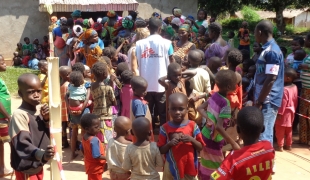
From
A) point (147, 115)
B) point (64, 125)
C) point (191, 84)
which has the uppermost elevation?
point (191, 84)

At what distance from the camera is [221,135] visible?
3768 millimetres

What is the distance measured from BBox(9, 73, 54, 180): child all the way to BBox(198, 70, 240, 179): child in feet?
5.32

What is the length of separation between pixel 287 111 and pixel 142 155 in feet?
10.6

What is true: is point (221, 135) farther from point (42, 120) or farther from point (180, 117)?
point (42, 120)

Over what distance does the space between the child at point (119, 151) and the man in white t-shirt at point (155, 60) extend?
1.40 meters

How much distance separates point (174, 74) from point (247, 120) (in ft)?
6.08

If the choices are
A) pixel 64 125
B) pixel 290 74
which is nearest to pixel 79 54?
pixel 64 125

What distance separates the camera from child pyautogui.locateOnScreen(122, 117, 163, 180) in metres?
3.57

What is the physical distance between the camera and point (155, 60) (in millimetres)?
5293

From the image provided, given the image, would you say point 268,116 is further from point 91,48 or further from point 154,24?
point 91,48

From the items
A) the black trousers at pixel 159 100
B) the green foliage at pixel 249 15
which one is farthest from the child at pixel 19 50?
the green foliage at pixel 249 15

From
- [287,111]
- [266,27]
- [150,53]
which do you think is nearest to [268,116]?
[266,27]

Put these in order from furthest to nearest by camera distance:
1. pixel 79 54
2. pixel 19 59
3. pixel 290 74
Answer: pixel 19 59 < pixel 79 54 < pixel 290 74

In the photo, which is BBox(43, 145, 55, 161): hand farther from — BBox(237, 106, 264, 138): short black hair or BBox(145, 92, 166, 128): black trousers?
BBox(145, 92, 166, 128): black trousers
